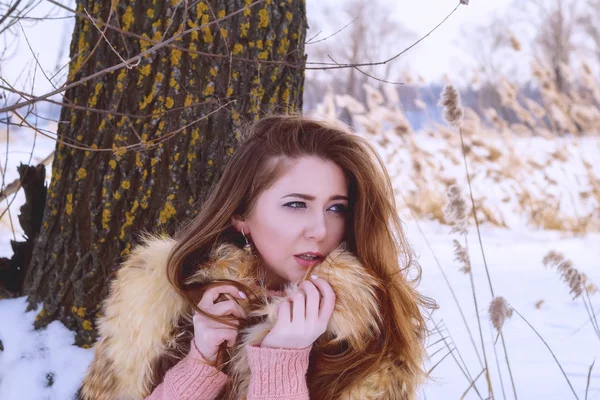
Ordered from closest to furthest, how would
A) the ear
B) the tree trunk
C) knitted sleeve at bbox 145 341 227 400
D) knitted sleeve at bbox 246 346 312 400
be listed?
knitted sleeve at bbox 246 346 312 400, knitted sleeve at bbox 145 341 227 400, the ear, the tree trunk

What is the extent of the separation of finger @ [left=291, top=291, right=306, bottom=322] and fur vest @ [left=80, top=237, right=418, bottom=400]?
5cm

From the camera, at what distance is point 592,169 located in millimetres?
4160

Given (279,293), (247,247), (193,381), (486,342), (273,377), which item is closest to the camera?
(273,377)

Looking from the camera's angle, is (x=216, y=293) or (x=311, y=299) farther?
(x=216, y=293)

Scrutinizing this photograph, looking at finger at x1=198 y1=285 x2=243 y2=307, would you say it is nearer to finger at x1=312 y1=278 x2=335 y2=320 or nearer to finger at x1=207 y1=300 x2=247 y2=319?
finger at x1=207 y1=300 x2=247 y2=319

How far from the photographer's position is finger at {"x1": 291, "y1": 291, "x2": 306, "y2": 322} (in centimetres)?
129

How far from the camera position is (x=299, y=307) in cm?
129

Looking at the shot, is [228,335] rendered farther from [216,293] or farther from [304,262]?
[304,262]

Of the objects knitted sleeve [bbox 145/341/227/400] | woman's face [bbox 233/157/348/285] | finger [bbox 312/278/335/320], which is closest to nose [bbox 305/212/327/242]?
woman's face [bbox 233/157/348/285]

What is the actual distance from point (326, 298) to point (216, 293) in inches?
12.3

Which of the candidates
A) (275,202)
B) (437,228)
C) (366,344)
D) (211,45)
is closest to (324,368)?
(366,344)

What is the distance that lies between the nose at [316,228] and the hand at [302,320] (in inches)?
5.3

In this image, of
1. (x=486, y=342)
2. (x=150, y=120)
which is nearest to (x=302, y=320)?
(x=150, y=120)

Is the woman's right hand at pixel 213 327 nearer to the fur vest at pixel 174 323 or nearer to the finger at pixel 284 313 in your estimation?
the fur vest at pixel 174 323
